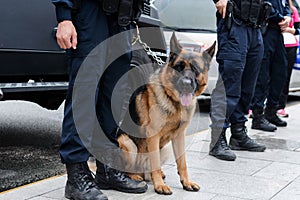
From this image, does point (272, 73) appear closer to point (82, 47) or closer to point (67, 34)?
point (82, 47)

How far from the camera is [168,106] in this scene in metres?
3.65

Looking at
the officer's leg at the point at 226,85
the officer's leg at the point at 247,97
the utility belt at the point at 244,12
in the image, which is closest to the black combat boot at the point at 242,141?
the officer's leg at the point at 247,97

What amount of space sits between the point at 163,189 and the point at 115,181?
13.8 inches

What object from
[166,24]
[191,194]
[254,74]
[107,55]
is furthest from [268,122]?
[107,55]

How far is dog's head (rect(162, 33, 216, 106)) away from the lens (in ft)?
11.6

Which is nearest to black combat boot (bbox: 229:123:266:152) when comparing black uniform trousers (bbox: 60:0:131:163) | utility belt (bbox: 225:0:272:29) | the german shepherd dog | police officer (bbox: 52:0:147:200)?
utility belt (bbox: 225:0:272:29)

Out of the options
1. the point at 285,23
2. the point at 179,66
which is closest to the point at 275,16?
the point at 285,23

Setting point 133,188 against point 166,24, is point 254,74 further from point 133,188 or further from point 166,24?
point 166,24

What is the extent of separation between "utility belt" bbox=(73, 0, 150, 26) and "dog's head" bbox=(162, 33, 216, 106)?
35 centimetres

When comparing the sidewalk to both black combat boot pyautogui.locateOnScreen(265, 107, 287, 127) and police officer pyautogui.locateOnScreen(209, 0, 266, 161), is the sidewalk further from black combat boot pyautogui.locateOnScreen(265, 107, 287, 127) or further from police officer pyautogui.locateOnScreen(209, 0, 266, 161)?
black combat boot pyautogui.locateOnScreen(265, 107, 287, 127)

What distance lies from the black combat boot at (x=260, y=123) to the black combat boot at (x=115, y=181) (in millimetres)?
3004

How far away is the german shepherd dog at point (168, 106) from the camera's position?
3584mm

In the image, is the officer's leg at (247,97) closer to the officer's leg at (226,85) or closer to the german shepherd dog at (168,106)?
the officer's leg at (226,85)

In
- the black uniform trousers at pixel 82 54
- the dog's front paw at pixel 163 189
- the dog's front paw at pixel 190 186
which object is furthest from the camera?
the dog's front paw at pixel 190 186
